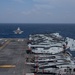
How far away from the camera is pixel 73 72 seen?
222 feet

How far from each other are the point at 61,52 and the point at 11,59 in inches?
913

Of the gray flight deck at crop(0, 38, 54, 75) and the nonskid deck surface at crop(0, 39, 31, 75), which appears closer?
the gray flight deck at crop(0, 38, 54, 75)

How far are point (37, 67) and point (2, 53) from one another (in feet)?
101

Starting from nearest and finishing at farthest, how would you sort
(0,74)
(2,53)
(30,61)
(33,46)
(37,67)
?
(0,74) < (37,67) < (30,61) < (2,53) < (33,46)

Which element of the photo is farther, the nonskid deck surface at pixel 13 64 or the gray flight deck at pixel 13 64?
the nonskid deck surface at pixel 13 64

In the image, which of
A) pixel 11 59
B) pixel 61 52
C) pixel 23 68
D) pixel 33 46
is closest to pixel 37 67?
pixel 23 68

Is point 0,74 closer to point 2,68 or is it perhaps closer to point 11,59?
point 2,68

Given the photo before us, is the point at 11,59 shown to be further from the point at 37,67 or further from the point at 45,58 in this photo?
the point at 37,67

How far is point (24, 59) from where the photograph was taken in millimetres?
87625

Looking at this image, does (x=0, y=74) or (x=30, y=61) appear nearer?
(x=0, y=74)

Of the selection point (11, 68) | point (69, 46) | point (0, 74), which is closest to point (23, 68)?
point (11, 68)

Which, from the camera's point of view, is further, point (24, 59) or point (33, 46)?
point (33, 46)

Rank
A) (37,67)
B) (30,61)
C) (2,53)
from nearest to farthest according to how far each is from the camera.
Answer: (37,67)
(30,61)
(2,53)

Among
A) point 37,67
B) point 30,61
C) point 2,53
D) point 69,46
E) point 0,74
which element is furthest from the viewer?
point 69,46
